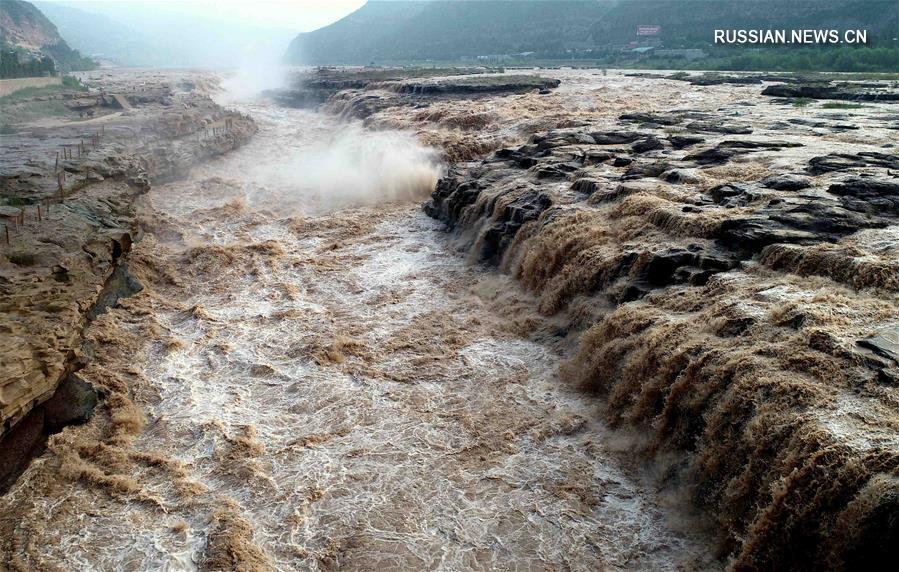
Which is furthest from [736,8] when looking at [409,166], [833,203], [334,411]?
[334,411]

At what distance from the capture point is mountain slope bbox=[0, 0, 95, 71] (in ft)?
278

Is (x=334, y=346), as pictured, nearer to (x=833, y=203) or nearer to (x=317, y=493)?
(x=317, y=493)

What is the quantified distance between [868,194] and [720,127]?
32.1 ft

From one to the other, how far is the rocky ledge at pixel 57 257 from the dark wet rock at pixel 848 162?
46.4 feet

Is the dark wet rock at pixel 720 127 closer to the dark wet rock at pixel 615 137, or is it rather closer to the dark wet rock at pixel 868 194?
the dark wet rock at pixel 615 137

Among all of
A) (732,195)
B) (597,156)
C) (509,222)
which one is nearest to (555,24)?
(597,156)

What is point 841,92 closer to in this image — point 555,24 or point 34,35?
point 555,24

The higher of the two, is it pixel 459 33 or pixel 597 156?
pixel 459 33

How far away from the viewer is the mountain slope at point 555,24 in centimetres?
6875

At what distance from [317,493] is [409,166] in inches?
647

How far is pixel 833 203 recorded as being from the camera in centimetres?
1105

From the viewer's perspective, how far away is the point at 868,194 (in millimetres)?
11305

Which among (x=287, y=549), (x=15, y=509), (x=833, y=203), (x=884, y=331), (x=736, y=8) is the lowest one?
(x=287, y=549)

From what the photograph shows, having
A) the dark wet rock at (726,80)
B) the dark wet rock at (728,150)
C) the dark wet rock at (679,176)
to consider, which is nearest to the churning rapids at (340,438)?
the dark wet rock at (679,176)
